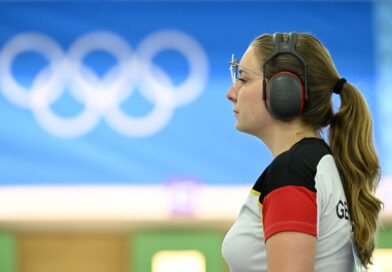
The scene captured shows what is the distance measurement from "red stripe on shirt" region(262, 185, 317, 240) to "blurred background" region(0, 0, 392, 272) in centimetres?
328

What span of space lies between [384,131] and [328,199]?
3513mm

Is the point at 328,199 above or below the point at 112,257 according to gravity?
below

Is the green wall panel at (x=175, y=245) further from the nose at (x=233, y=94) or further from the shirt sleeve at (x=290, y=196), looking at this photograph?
the shirt sleeve at (x=290, y=196)

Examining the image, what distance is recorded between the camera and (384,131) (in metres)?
4.79

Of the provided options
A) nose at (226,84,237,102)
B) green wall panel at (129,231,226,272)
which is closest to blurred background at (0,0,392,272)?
green wall panel at (129,231,226,272)

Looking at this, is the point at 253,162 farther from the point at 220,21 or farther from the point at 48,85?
the point at 48,85

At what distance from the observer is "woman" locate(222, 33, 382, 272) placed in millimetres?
1317

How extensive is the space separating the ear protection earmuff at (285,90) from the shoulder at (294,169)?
68 millimetres

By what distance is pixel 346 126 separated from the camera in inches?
59.2

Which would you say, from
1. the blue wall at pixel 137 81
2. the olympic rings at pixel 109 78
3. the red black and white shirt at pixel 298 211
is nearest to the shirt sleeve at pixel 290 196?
the red black and white shirt at pixel 298 211

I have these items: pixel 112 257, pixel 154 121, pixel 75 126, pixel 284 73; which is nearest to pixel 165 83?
pixel 154 121

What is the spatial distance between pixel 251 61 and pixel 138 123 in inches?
134

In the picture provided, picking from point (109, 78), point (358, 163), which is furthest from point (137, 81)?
point (358, 163)

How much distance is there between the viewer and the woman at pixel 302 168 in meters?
1.32
